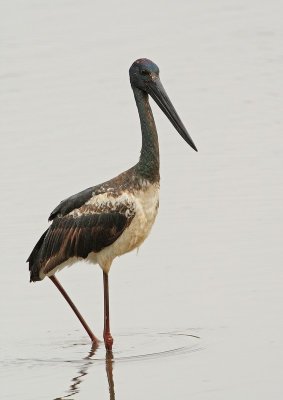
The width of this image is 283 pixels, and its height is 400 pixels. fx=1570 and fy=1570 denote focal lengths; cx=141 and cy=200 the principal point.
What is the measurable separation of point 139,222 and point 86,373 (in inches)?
51.2

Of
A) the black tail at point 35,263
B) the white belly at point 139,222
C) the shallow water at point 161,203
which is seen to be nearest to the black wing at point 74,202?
the black tail at point 35,263

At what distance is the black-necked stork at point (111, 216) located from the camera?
1205cm

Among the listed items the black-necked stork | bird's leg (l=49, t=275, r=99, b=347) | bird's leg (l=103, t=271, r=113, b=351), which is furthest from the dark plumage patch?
bird's leg (l=103, t=271, r=113, b=351)

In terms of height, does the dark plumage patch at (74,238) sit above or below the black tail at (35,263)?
above

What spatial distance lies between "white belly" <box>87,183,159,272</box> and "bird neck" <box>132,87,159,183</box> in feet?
0.37

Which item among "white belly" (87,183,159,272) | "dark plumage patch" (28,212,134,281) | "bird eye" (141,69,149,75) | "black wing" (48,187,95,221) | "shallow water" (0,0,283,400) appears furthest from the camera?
"bird eye" (141,69,149,75)

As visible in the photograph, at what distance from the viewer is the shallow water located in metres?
11.3

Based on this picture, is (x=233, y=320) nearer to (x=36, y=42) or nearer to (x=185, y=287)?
(x=185, y=287)

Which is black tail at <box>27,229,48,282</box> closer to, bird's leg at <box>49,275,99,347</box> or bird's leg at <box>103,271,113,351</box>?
bird's leg at <box>49,275,99,347</box>

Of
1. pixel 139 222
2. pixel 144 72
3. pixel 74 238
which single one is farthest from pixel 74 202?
pixel 144 72

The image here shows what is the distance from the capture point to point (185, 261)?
44.6 ft

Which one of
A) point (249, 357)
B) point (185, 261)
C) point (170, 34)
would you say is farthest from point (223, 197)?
point (170, 34)

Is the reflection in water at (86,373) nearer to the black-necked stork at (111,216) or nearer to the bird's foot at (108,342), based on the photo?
the bird's foot at (108,342)

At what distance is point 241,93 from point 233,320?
8.31m
